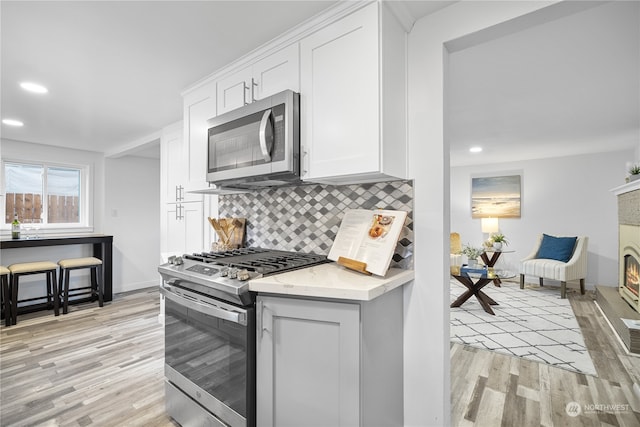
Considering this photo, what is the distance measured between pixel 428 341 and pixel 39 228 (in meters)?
5.24

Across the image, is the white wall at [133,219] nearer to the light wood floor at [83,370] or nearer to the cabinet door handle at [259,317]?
the light wood floor at [83,370]

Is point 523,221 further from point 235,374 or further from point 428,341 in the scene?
point 235,374

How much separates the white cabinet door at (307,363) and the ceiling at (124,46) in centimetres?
147

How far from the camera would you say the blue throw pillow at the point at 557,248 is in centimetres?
492

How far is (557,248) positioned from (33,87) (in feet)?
22.6

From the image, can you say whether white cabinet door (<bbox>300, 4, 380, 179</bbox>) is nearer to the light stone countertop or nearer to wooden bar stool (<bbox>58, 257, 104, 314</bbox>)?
the light stone countertop

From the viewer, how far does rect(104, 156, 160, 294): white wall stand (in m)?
4.89

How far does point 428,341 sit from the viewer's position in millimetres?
1580

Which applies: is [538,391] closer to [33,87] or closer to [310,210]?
[310,210]

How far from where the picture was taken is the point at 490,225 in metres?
5.76

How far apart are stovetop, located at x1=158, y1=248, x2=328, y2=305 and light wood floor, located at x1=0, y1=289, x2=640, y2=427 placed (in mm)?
920

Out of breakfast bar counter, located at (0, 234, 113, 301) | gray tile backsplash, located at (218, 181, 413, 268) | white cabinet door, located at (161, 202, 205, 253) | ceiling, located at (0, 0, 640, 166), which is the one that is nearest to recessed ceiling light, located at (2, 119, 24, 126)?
ceiling, located at (0, 0, 640, 166)

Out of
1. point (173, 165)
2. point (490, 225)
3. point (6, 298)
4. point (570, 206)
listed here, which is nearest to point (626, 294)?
point (570, 206)

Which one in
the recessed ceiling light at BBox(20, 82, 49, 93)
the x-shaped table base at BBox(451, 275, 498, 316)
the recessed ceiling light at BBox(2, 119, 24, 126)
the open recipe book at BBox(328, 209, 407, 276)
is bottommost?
the x-shaped table base at BBox(451, 275, 498, 316)
